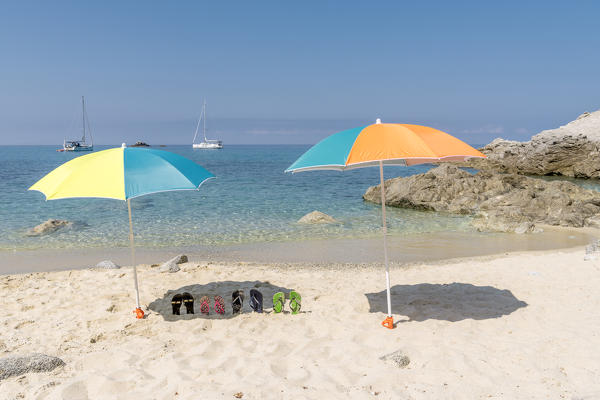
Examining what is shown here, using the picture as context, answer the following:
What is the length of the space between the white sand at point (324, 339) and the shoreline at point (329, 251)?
2.53 meters

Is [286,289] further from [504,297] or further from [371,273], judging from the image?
[504,297]

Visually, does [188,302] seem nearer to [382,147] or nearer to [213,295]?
[213,295]

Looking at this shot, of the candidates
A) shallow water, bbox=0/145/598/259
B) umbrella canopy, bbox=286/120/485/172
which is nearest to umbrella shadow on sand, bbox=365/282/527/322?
umbrella canopy, bbox=286/120/485/172

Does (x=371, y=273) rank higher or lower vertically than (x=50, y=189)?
lower

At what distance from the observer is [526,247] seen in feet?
39.3

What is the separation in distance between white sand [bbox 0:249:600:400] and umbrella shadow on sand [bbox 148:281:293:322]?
0.06m

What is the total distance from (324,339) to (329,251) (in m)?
6.87

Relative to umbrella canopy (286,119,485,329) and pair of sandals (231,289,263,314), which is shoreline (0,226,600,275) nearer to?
pair of sandals (231,289,263,314)

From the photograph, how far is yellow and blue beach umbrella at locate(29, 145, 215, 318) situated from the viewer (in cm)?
489

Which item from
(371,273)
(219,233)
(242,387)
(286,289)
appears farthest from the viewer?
(219,233)

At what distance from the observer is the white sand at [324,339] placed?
4.15 meters

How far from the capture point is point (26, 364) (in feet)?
14.7

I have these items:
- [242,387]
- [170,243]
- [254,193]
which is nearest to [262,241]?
[170,243]

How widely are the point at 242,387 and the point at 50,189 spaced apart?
139 inches
